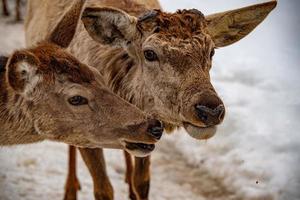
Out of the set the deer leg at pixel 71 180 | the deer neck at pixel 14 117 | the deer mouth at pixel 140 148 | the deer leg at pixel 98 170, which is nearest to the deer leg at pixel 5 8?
the deer leg at pixel 71 180


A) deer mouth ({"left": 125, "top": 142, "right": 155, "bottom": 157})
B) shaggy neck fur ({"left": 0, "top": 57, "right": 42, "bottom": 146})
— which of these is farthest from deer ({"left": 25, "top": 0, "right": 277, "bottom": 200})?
shaggy neck fur ({"left": 0, "top": 57, "right": 42, "bottom": 146})

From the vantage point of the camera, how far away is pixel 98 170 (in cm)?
624

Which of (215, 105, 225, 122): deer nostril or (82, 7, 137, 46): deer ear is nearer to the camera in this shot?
(215, 105, 225, 122): deer nostril

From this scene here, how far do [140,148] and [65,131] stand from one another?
71 centimetres

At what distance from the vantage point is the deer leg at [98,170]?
614cm

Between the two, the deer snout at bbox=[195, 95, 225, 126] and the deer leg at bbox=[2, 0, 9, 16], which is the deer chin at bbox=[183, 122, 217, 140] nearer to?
the deer snout at bbox=[195, 95, 225, 126]

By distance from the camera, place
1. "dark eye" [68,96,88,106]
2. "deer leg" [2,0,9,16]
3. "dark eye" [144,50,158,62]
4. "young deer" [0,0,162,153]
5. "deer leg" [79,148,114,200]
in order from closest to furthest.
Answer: "young deer" [0,0,162,153], "dark eye" [68,96,88,106], "dark eye" [144,50,158,62], "deer leg" [79,148,114,200], "deer leg" [2,0,9,16]

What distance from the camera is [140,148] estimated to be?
4.85m

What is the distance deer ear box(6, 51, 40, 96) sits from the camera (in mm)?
4762

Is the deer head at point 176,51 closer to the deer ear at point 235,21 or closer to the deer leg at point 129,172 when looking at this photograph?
the deer ear at point 235,21

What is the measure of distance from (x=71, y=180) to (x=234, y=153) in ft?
7.27

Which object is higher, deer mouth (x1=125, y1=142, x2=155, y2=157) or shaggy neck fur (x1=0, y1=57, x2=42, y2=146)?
shaggy neck fur (x1=0, y1=57, x2=42, y2=146)

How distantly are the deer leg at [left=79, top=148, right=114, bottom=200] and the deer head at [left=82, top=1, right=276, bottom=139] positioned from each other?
38.2 inches

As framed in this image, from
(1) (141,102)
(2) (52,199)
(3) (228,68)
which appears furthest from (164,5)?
(1) (141,102)
